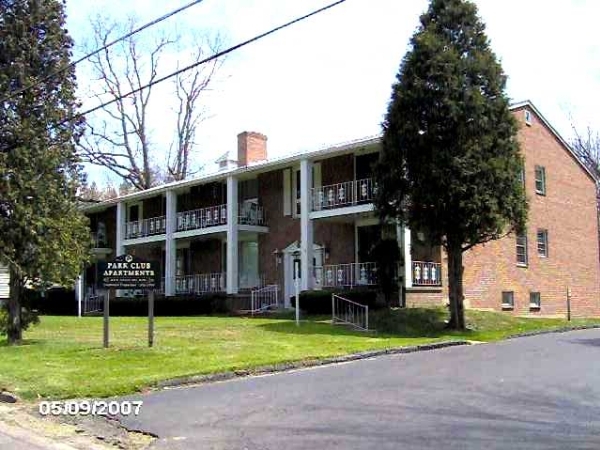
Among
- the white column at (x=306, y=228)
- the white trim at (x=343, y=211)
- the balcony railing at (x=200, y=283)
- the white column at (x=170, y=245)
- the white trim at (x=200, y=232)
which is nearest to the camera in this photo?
the white trim at (x=343, y=211)

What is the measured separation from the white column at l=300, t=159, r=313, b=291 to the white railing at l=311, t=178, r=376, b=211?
1.60 feet

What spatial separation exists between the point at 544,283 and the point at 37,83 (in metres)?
20.7

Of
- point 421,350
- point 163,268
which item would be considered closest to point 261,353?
point 421,350

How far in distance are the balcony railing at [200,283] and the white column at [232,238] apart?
196cm

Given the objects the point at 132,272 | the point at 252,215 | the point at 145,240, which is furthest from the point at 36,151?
the point at 145,240

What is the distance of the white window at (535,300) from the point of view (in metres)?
28.4

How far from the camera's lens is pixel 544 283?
29.0 m

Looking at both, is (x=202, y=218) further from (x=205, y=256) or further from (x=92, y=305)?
(x=92, y=305)

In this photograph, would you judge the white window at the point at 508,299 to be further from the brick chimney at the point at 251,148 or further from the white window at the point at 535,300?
the brick chimney at the point at 251,148

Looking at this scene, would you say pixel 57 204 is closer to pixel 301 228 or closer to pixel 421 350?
pixel 421 350

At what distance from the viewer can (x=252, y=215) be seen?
29938mm

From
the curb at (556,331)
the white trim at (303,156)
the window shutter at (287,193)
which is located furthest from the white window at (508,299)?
the window shutter at (287,193)

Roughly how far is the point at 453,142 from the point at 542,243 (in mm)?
11186
